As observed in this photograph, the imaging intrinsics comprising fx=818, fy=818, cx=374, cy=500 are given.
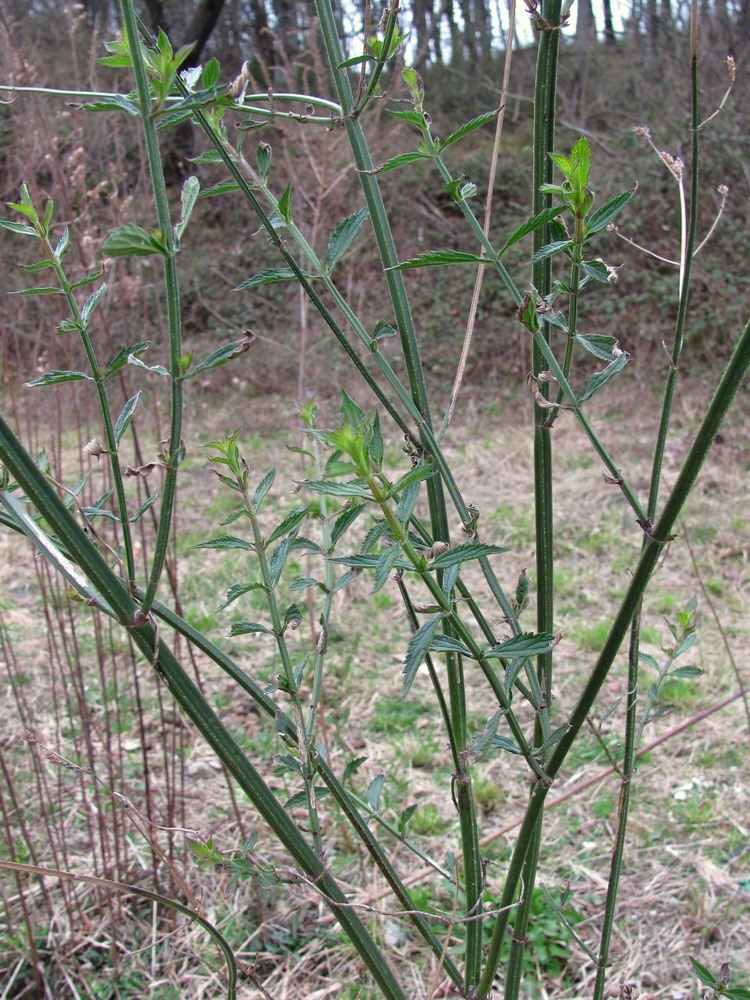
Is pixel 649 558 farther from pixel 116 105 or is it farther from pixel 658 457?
pixel 116 105

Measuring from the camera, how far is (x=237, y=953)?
2025 millimetres

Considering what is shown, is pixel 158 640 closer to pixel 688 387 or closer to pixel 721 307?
pixel 688 387

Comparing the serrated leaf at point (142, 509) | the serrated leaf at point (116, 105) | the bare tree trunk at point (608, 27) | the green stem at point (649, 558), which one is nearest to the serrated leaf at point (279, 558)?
the serrated leaf at point (142, 509)

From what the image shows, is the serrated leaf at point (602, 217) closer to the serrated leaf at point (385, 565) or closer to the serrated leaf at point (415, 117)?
the serrated leaf at point (415, 117)

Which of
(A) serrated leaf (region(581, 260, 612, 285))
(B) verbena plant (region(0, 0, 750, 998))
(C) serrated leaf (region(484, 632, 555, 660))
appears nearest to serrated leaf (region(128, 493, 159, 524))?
(B) verbena plant (region(0, 0, 750, 998))

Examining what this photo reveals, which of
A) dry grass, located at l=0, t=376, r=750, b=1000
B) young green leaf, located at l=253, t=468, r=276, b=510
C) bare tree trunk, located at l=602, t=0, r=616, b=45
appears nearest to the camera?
young green leaf, located at l=253, t=468, r=276, b=510

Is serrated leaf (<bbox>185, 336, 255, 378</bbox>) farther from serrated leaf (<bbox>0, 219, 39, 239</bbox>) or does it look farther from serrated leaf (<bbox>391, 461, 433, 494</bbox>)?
serrated leaf (<bbox>0, 219, 39, 239</bbox>)

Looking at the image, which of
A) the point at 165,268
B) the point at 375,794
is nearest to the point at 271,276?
the point at 165,268

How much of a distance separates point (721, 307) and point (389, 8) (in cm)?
741

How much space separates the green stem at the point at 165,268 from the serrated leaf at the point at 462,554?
0.23 meters

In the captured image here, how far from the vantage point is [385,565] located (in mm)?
661

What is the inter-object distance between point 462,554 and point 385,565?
0.08 meters

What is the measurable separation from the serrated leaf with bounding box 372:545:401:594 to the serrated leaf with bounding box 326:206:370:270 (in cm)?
29

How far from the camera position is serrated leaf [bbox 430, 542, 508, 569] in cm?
68
